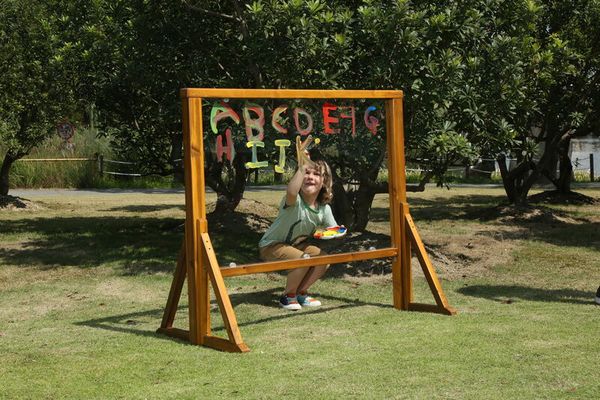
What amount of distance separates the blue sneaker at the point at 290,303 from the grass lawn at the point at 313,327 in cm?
16

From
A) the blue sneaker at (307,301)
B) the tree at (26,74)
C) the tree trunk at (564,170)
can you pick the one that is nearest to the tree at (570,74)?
the tree trunk at (564,170)

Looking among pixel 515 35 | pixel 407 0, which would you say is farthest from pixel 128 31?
pixel 515 35

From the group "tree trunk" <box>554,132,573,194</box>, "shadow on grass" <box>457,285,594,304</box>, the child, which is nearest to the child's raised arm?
the child

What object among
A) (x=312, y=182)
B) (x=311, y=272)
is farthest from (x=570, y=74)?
(x=312, y=182)

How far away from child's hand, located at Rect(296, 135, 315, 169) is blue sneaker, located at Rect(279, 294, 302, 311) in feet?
4.41

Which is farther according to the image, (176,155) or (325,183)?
(176,155)

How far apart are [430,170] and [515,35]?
2131 mm

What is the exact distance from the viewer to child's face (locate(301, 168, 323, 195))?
29.0 feet

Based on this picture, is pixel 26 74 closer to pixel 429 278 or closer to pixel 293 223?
pixel 293 223

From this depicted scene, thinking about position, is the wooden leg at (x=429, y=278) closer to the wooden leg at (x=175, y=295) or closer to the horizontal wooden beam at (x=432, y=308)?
the horizontal wooden beam at (x=432, y=308)

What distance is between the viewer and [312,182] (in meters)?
8.86

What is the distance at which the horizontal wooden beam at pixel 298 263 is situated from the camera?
809cm

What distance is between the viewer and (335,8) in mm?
11820

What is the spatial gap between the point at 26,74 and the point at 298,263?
39.0 feet
